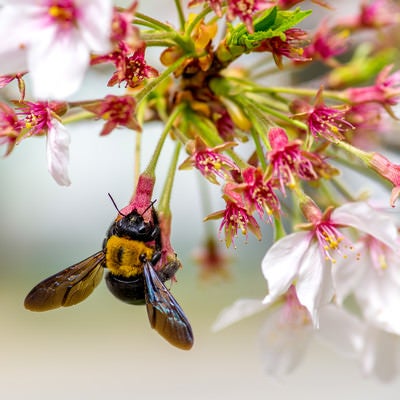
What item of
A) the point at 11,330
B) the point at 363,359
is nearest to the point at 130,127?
the point at 363,359

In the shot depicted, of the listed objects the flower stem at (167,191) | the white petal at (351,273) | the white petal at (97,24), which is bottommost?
the white petal at (351,273)

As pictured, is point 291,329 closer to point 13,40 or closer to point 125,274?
point 125,274

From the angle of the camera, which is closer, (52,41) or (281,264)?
(52,41)

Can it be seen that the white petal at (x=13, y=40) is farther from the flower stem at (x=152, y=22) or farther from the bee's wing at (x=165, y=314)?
the bee's wing at (x=165, y=314)

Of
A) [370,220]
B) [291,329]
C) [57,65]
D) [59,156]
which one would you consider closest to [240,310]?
[291,329]

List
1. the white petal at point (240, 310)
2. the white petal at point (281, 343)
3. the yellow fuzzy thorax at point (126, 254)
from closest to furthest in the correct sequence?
the yellow fuzzy thorax at point (126, 254), the white petal at point (240, 310), the white petal at point (281, 343)

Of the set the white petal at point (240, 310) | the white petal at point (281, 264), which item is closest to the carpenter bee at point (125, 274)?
the white petal at point (281, 264)

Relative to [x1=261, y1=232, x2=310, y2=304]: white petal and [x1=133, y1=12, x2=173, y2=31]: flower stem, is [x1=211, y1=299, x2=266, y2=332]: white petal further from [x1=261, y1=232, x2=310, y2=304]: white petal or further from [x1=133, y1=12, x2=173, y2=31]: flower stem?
[x1=133, y1=12, x2=173, y2=31]: flower stem
